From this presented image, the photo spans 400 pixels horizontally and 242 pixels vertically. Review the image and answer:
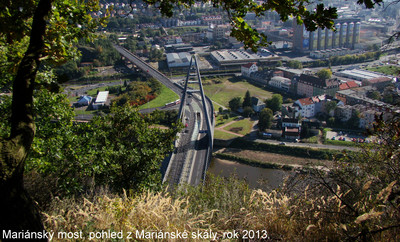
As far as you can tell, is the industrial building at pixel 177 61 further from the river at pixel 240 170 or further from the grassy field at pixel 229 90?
the river at pixel 240 170

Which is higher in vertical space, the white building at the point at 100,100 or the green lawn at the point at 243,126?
the white building at the point at 100,100

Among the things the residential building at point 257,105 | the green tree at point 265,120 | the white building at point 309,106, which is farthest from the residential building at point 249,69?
the green tree at point 265,120

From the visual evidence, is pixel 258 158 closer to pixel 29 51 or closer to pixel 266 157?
pixel 266 157

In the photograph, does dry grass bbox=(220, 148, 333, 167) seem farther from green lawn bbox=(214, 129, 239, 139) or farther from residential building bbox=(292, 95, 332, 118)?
residential building bbox=(292, 95, 332, 118)

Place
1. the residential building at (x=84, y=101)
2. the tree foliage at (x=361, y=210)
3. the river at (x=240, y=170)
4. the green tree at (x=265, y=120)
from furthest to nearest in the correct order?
the residential building at (x=84, y=101)
the green tree at (x=265, y=120)
the river at (x=240, y=170)
the tree foliage at (x=361, y=210)

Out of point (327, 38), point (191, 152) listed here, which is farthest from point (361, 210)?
point (327, 38)
